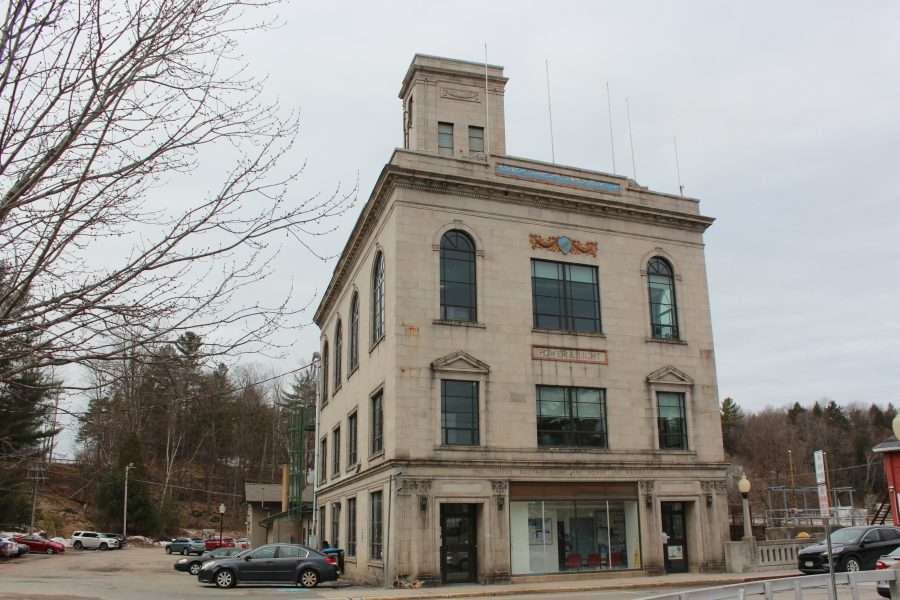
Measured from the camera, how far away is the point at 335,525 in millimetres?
40031

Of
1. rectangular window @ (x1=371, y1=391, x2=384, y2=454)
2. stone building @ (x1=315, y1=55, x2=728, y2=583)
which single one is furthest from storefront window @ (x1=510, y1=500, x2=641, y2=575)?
rectangular window @ (x1=371, y1=391, x2=384, y2=454)

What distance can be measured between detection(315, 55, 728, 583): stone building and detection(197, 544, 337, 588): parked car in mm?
2265

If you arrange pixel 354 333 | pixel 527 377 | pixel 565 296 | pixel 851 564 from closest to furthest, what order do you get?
1. pixel 851 564
2. pixel 527 377
3. pixel 565 296
4. pixel 354 333

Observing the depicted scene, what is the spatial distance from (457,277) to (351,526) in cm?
1275

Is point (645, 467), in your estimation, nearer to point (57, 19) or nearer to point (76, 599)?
point (76, 599)

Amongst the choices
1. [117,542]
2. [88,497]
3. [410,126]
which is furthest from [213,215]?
[88,497]

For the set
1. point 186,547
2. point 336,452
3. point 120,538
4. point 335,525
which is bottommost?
point 186,547

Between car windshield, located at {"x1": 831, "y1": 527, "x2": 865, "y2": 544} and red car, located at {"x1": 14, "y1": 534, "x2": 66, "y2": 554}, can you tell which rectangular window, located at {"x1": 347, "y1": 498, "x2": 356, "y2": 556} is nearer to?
car windshield, located at {"x1": 831, "y1": 527, "x2": 865, "y2": 544}

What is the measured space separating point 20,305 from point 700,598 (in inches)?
431

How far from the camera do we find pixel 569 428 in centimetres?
3045

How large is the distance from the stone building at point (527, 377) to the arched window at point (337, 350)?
26.1 feet

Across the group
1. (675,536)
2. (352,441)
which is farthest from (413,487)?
(675,536)

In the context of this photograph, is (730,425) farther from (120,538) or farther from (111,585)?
(111,585)

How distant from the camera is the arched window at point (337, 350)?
43500mm
